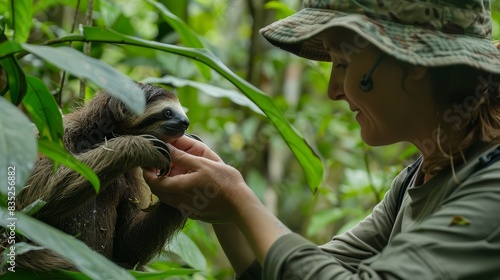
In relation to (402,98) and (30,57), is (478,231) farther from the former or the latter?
(30,57)

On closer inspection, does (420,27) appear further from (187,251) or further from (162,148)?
(187,251)

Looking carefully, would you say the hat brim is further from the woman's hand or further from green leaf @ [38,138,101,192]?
green leaf @ [38,138,101,192]

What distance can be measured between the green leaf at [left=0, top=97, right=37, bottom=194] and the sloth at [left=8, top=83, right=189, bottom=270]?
3.38 ft

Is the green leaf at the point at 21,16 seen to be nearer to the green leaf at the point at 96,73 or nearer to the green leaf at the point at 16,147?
the green leaf at the point at 96,73

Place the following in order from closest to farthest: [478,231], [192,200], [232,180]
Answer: [478,231]
[232,180]
[192,200]

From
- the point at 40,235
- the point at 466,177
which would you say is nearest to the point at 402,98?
the point at 466,177

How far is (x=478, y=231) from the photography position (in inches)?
57.6

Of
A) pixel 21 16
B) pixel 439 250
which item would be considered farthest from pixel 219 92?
pixel 439 250

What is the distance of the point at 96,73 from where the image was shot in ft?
4.25

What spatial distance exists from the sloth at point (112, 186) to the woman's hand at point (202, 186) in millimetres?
159

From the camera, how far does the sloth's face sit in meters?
2.44

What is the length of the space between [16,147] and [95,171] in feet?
3.89

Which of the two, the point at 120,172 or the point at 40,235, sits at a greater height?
the point at 40,235

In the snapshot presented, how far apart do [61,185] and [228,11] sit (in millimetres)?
4595
